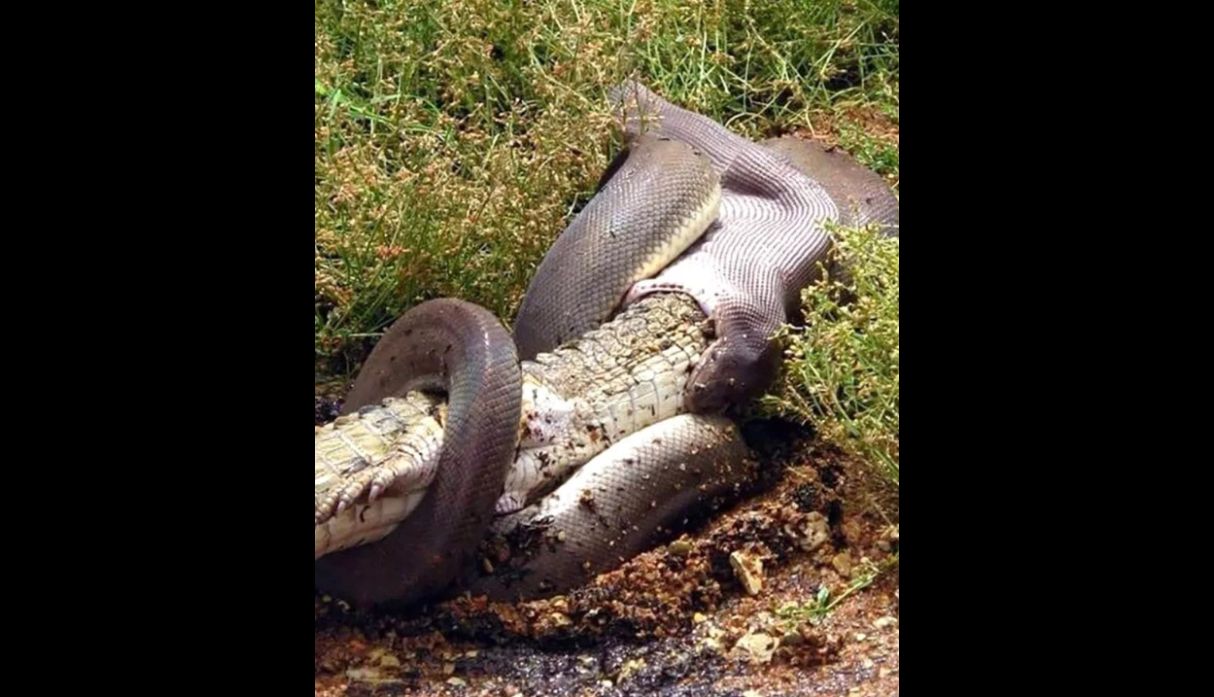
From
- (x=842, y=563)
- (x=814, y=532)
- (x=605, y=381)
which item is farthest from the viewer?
(x=605, y=381)

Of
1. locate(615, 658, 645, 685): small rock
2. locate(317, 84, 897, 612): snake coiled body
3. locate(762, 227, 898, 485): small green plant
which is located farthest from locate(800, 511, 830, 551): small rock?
locate(615, 658, 645, 685): small rock

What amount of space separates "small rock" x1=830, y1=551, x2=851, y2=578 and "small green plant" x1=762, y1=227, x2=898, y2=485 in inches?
5.0

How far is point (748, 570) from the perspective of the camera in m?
2.13

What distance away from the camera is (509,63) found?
269 centimetres

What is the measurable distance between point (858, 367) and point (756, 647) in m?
0.51

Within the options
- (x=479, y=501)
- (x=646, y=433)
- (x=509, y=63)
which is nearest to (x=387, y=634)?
(x=479, y=501)

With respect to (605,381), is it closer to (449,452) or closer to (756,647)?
(449,452)

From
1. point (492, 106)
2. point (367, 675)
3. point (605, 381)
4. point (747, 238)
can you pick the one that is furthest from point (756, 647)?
point (747, 238)

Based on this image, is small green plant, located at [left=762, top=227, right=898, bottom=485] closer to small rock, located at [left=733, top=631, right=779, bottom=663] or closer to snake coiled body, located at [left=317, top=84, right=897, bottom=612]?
snake coiled body, located at [left=317, top=84, right=897, bottom=612]

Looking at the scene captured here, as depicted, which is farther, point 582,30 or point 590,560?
point 582,30

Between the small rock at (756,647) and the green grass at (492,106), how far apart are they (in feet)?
2.74
